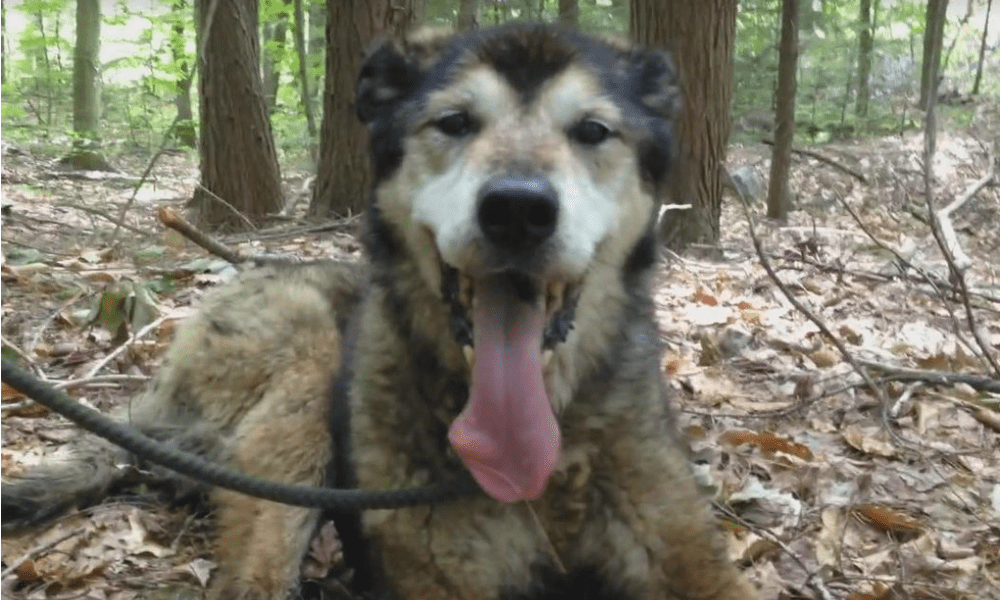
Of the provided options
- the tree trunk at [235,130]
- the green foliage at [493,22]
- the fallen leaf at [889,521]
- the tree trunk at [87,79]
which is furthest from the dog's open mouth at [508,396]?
the tree trunk at [87,79]

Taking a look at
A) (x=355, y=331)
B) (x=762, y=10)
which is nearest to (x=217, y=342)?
(x=355, y=331)

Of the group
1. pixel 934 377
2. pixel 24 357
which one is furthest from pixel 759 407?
pixel 24 357

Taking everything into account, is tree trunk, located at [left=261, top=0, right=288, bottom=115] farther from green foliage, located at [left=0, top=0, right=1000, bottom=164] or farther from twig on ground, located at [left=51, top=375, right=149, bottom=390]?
twig on ground, located at [left=51, top=375, right=149, bottom=390]

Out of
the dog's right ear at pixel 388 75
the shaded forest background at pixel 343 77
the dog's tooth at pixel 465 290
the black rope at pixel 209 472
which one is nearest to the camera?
the black rope at pixel 209 472

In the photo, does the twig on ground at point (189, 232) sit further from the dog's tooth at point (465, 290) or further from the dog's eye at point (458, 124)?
the dog's tooth at point (465, 290)

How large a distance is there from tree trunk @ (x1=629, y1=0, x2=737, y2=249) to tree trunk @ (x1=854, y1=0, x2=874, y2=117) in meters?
14.0

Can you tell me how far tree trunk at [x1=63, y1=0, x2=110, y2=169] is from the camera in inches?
657

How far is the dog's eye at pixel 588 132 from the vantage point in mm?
3033

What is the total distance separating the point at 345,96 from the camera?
9195mm

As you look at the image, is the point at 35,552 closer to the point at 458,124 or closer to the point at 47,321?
the point at 458,124

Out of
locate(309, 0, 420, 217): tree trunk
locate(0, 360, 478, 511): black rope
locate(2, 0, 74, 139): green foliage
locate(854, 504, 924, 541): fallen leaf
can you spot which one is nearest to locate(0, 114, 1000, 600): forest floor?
locate(854, 504, 924, 541): fallen leaf

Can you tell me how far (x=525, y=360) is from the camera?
282 cm

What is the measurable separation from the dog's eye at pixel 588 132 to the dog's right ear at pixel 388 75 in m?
0.60

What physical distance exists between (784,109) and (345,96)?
5.69 meters
